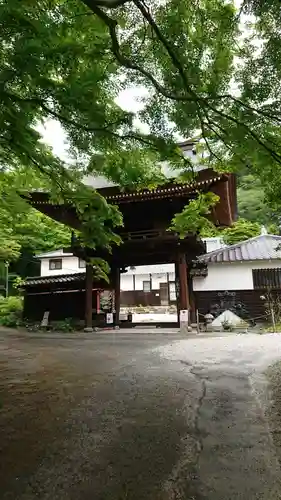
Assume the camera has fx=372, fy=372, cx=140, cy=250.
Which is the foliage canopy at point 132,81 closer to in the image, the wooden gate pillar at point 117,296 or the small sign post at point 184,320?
the small sign post at point 184,320

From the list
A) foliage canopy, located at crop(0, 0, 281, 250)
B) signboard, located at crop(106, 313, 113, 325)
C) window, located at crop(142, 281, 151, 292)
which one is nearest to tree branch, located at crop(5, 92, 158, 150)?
foliage canopy, located at crop(0, 0, 281, 250)

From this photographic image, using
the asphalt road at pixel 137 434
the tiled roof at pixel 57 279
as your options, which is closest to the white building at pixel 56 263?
the tiled roof at pixel 57 279

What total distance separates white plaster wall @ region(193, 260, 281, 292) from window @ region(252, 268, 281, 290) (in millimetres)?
203

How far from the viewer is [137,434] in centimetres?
340

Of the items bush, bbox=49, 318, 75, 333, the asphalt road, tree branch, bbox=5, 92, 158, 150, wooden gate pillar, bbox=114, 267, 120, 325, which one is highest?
tree branch, bbox=5, 92, 158, 150

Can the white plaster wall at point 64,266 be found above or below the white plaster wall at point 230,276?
above

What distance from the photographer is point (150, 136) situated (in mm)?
4910

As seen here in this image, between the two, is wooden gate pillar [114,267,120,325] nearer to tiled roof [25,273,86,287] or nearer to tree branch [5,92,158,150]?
tiled roof [25,273,86,287]

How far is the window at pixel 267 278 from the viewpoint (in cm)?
1846

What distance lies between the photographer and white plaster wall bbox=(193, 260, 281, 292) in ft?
61.5

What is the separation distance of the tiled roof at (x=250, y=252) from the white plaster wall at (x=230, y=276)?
0.27m

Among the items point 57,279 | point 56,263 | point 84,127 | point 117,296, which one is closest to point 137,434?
point 84,127

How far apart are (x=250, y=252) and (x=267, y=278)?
5.87 ft

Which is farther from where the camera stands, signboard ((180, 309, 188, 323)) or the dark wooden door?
the dark wooden door
